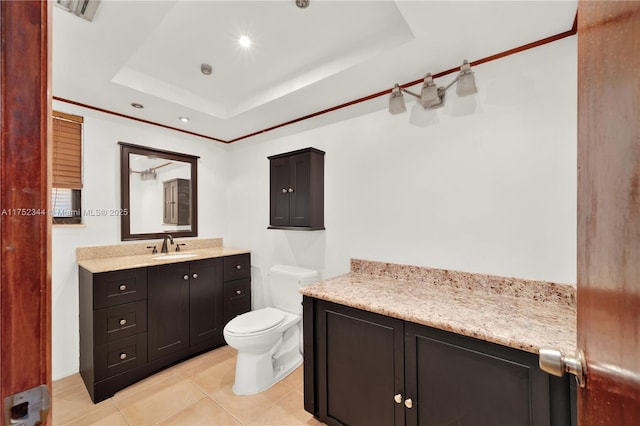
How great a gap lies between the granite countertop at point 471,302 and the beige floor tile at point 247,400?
2.99ft

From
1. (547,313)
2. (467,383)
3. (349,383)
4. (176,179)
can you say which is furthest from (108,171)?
(547,313)

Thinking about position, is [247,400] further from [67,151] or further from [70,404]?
[67,151]

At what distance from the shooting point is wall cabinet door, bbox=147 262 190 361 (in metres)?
2.32

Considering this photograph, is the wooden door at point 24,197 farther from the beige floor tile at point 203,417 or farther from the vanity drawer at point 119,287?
the vanity drawer at point 119,287

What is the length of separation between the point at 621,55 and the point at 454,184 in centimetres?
153

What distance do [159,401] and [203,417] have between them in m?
0.42

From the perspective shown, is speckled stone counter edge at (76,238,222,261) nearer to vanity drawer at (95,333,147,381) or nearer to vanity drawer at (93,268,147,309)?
vanity drawer at (93,268,147,309)

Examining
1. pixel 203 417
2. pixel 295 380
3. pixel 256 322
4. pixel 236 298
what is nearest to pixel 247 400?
pixel 203 417

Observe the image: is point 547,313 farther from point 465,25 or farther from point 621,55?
point 465,25

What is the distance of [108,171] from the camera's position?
2.59 meters

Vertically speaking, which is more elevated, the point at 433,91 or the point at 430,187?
the point at 433,91

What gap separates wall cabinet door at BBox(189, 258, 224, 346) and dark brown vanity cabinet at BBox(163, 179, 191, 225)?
28.2 inches

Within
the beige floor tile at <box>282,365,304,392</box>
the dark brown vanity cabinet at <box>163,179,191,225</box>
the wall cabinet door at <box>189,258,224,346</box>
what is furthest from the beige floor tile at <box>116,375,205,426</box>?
the dark brown vanity cabinet at <box>163,179,191,225</box>

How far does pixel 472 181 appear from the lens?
70.2 inches
